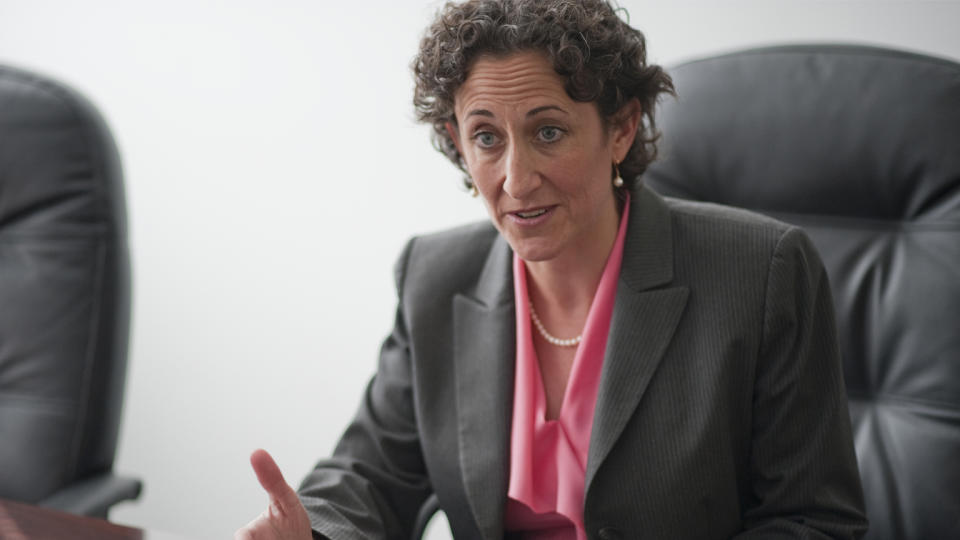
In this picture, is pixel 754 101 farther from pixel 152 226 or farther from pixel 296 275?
pixel 152 226

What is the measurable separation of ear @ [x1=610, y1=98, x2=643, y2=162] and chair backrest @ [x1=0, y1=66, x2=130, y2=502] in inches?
35.5

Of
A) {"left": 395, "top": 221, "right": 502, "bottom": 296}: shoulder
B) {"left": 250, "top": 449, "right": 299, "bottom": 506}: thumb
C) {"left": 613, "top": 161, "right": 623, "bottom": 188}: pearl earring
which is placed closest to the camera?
{"left": 250, "top": 449, "right": 299, "bottom": 506}: thumb

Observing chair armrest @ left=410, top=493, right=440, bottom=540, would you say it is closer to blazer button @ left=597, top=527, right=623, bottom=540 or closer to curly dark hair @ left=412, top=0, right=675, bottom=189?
blazer button @ left=597, top=527, right=623, bottom=540

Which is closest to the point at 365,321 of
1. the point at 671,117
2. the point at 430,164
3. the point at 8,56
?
the point at 430,164

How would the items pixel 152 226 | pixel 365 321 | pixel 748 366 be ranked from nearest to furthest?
pixel 748 366 → pixel 365 321 → pixel 152 226

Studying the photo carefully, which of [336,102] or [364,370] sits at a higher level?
[336,102]

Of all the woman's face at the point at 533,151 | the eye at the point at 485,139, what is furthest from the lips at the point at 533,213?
the eye at the point at 485,139

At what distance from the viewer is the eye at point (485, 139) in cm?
128

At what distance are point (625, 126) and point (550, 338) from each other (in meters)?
0.35

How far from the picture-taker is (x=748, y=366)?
1250mm

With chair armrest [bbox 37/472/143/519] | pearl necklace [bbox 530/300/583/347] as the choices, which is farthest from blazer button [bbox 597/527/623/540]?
chair armrest [bbox 37/472/143/519]

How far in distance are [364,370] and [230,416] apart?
48cm

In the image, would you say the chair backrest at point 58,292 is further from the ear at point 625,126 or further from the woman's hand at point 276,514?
the ear at point 625,126

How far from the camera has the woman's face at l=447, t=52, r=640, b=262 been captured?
4.00 ft
